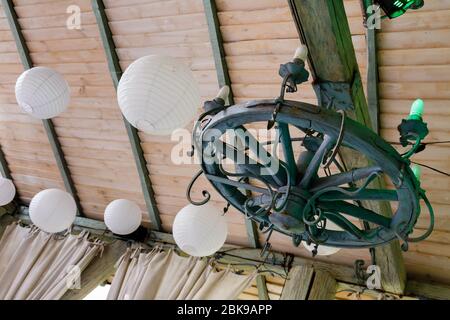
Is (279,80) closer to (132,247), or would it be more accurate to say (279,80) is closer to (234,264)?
(234,264)

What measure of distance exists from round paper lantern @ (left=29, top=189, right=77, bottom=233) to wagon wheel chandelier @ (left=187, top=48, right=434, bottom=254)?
8.88 feet

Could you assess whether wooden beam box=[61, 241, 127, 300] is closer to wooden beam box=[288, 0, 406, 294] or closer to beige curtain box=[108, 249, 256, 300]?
beige curtain box=[108, 249, 256, 300]

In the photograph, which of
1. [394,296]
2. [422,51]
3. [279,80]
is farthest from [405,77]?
[394,296]

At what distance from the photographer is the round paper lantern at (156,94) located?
2.33m

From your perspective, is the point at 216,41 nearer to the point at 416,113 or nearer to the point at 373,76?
the point at 373,76

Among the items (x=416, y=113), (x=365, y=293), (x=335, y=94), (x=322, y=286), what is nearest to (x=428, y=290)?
(x=365, y=293)

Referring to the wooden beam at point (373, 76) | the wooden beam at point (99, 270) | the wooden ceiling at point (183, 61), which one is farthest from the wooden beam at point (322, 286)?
the wooden beam at point (99, 270)

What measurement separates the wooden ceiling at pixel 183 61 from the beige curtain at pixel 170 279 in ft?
1.39

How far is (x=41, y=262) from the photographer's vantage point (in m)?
5.09

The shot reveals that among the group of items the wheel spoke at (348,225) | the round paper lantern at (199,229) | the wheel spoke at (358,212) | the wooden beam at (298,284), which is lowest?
the wooden beam at (298,284)

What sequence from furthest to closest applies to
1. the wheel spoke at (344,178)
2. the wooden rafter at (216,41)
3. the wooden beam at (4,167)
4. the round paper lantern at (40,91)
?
the wooden beam at (4,167), the wooden rafter at (216,41), the round paper lantern at (40,91), the wheel spoke at (344,178)

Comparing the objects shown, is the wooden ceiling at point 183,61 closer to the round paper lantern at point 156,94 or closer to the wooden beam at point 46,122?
the wooden beam at point 46,122

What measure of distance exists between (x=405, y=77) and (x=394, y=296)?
1.80m

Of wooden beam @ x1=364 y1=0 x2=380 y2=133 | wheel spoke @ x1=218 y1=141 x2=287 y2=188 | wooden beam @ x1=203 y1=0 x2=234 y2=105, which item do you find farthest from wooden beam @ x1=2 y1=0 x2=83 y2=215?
wheel spoke @ x1=218 y1=141 x2=287 y2=188
